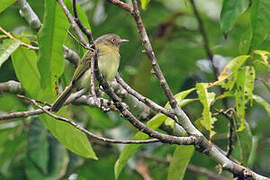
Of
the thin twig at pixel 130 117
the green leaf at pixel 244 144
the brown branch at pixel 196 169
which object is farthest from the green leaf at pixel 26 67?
the brown branch at pixel 196 169

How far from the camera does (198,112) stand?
19.6 feet

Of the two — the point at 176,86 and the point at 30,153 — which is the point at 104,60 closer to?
the point at 30,153

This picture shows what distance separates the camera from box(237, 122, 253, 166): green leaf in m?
3.82

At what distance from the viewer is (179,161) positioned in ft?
12.0

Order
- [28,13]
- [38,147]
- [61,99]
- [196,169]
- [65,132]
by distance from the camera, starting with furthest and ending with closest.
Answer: [196,169] → [38,147] → [28,13] → [61,99] → [65,132]

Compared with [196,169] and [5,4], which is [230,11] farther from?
[196,169]

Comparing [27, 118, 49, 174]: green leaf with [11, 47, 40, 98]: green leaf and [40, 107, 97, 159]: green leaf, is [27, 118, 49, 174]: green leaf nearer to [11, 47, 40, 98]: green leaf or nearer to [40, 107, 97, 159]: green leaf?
[11, 47, 40, 98]: green leaf

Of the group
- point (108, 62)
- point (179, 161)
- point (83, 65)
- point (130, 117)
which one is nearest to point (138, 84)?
point (108, 62)

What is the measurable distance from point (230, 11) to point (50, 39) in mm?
1250

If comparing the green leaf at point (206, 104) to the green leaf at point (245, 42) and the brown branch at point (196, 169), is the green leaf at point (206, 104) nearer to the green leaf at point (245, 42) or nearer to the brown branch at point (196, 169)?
the green leaf at point (245, 42)

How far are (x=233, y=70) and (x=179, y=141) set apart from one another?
31.0 inches

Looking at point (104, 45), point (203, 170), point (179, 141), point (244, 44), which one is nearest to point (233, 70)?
point (244, 44)

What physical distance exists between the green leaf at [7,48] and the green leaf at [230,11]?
4.51 feet

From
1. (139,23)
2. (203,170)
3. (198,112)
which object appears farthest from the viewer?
(198,112)
